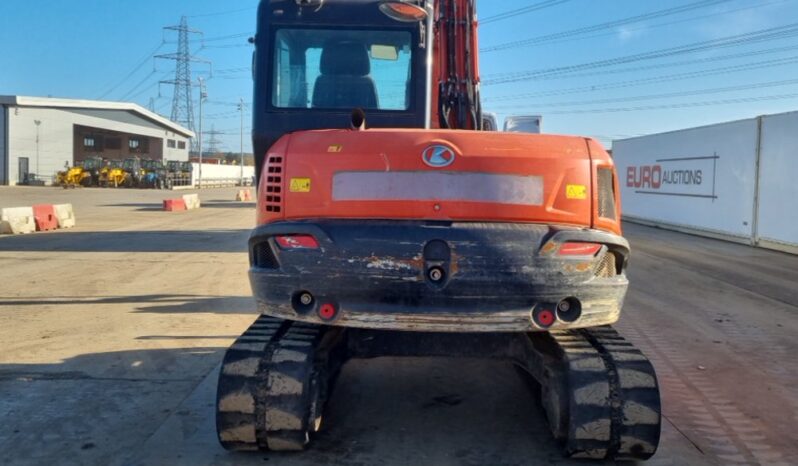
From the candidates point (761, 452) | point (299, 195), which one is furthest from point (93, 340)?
point (761, 452)

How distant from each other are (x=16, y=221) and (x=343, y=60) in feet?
53.1

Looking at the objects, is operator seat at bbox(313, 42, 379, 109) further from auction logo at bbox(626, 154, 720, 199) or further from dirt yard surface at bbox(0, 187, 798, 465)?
auction logo at bbox(626, 154, 720, 199)

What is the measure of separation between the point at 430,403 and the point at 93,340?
3814 mm

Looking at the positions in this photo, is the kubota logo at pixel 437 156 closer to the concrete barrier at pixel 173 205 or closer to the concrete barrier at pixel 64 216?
the concrete barrier at pixel 64 216

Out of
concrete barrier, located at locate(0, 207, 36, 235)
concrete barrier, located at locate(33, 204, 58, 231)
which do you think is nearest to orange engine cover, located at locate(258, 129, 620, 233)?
concrete barrier, located at locate(0, 207, 36, 235)

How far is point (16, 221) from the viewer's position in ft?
61.7

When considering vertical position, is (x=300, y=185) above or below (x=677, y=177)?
below

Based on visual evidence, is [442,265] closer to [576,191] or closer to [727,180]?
[576,191]

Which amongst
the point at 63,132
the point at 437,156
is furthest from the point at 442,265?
the point at 63,132

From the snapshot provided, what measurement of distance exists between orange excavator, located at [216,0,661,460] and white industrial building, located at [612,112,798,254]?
1411 centimetres

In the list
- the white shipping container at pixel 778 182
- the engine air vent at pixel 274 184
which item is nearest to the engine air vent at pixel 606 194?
the engine air vent at pixel 274 184

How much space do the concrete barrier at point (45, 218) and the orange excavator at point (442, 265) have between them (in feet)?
58.1

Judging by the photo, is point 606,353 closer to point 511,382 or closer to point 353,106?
point 511,382

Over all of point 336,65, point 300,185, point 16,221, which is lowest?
point 16,221
